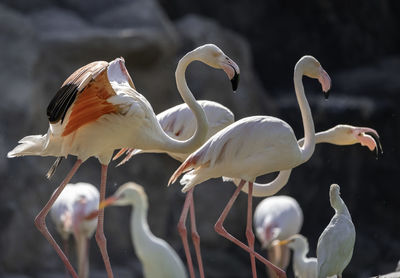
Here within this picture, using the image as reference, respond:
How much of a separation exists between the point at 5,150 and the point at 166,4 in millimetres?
4543

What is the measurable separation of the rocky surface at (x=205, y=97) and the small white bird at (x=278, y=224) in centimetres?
149

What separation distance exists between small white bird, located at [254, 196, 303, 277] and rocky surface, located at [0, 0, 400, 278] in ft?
4.88

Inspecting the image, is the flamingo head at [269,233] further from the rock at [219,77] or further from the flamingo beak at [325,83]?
the flamingo beak at [325,83]

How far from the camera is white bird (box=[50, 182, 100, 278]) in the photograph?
25.3ft

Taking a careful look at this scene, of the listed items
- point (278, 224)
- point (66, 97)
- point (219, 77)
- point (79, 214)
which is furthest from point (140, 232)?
point (219, 77)

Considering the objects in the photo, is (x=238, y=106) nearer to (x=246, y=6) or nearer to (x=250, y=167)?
(x=246, y=6)

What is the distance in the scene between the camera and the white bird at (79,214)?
7703mm

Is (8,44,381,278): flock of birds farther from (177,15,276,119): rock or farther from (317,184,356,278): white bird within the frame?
(177,15,276,119): rock

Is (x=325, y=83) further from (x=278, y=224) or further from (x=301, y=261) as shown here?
(x=278, y=224)

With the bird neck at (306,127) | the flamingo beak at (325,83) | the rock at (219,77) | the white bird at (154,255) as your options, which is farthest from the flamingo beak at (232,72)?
the rock at (219,77)

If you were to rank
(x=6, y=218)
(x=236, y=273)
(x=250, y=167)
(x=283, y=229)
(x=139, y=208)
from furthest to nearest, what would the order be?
(x=236, y=273)
(x=6, y=218)
(x=283, y=229)
(x=250, y=167)
(x=139, y=208)

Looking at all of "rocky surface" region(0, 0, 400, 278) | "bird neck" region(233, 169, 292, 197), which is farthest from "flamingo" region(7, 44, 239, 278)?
"rocky surface" region(0, 0, 400, 278)

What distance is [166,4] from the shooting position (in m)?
12.3

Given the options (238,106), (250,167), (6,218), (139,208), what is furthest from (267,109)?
(139,208)
